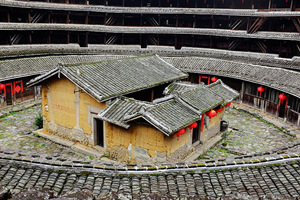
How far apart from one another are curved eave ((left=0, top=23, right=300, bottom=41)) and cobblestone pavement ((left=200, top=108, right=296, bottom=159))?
8454 millimetres

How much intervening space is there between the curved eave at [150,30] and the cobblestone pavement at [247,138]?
8.45 metres

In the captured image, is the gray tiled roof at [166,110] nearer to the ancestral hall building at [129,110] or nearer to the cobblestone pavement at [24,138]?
the ancestral hall building at [129,110]

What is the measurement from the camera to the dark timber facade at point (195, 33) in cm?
2423

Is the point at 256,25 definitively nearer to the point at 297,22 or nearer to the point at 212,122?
the point at 297,22

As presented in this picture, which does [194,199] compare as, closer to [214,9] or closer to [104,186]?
[104,186]

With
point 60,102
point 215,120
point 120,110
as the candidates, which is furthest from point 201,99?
point 60,102

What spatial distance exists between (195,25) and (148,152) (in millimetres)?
22632

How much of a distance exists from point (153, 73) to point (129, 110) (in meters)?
5.59

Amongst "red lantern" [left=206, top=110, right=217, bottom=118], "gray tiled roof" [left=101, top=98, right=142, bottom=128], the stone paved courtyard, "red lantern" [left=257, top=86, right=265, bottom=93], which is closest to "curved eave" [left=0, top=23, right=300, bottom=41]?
"red lantern" [left=257, top=86, right=265, bottom=93]

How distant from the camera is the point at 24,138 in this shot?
16.9m

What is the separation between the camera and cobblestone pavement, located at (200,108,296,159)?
1617 cm

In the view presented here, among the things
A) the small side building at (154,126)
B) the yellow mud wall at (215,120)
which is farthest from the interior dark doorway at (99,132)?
the yellow mud wall at (215,120)

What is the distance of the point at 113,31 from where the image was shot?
3141 cm

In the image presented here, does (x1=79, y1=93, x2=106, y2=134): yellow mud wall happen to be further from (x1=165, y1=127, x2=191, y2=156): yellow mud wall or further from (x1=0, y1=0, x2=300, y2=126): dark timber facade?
(x1=0, y1=0, x2=300, y2=126): dark timber facade
